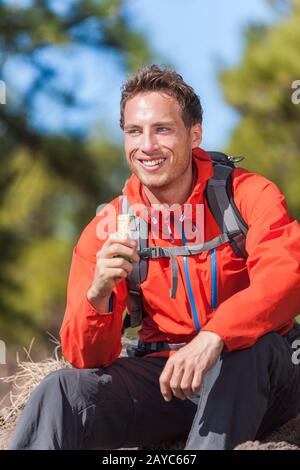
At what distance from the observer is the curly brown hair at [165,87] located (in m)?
3.20

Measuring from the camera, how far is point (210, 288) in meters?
3.03

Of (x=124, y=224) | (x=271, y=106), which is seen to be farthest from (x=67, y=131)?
(x=124, y=224)

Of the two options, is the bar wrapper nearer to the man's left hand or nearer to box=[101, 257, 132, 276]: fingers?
box=[101, 257, 132, 276]: fingers

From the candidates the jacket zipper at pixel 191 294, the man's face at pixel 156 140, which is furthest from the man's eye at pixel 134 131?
the jacket zipper at pixel 191 294

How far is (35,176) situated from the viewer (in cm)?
1788

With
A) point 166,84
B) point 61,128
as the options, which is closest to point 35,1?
point 61,128

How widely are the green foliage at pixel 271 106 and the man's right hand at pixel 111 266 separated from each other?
1421 cm

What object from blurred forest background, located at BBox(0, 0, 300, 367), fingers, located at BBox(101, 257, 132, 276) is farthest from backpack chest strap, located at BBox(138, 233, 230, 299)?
blurred forest background, located at BBox(0, 0, 300, 367)

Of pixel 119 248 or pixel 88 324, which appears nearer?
pixel 119 248

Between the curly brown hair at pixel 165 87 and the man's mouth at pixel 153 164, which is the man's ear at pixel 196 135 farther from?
the man's mouth at pixel 153 164

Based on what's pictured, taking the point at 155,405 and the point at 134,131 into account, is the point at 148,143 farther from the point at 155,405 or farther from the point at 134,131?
the point at 155,405

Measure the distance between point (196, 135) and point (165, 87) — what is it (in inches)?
9.1
